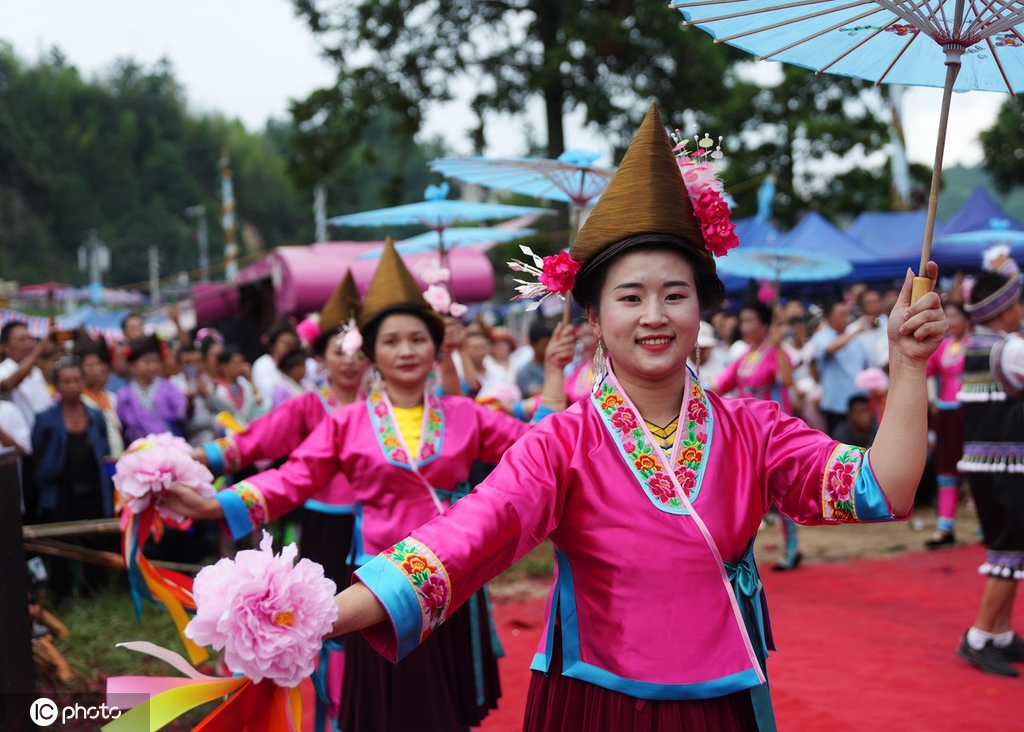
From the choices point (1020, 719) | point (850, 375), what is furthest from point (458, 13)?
point (1020, 719)

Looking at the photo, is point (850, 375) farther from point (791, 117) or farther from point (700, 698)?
point (791, 117)

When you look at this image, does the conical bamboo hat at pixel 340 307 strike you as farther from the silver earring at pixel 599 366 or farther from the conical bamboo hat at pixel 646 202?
the conical bamboo hat at pixel 646 202

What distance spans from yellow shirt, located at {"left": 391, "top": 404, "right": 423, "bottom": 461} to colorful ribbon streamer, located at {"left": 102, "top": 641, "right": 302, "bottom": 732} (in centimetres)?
188

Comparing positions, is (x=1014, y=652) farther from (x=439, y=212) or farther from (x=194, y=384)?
(x=194, y=384)

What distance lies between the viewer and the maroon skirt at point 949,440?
7.60 metres

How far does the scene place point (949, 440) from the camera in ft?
25.3

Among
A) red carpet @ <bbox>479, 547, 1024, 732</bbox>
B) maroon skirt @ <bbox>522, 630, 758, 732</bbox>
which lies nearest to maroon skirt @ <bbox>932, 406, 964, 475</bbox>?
red carpet @ <bbox>479, 547, 1024, 732</bbox>

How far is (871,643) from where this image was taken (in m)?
5.48

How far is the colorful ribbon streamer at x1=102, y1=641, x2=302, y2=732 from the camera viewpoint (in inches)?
66.9

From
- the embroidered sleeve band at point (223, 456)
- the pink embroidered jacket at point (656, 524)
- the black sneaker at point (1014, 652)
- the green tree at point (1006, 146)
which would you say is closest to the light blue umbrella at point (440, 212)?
the embroidered sleeve band at point (223, 456)

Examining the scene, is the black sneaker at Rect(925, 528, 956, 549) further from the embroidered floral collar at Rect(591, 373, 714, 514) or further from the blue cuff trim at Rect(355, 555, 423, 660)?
the blue cuff trim at Rect(355, 555, 423, 660)

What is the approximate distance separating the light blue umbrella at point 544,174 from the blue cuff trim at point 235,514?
2226 mm

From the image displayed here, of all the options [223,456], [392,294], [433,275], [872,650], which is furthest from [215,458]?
[872,650]

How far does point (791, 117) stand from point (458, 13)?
769cm
